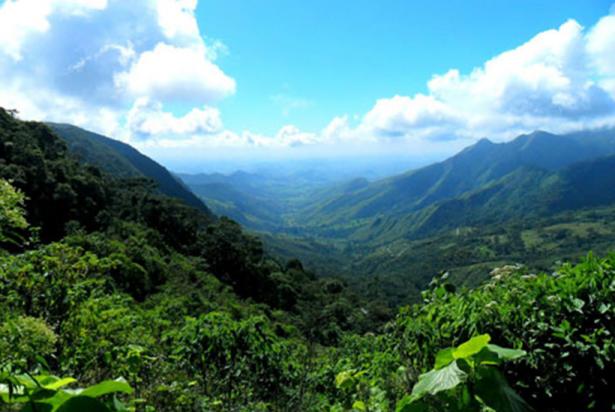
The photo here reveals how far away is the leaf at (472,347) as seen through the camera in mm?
1105

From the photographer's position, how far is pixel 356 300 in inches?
2403

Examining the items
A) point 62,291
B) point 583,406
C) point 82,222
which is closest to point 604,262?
point 583,406

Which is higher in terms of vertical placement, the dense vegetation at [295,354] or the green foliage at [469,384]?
the green foliage at [469,384]

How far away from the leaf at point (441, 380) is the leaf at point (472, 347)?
0.03 meters

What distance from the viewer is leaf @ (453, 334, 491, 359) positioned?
3.63ft

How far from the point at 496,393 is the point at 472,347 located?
0.12 meters

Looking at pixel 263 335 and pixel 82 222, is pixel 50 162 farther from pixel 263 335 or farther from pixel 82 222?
pixel 263 335

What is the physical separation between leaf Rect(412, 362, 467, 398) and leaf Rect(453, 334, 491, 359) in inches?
1.3

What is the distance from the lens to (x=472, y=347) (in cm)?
112

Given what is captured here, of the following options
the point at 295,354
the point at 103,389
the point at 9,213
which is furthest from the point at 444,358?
the point at 295,354

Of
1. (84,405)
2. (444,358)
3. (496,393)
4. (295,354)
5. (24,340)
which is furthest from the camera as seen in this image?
(295,354)

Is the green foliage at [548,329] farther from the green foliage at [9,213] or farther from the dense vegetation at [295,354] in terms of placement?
the green foliage at [9,213]

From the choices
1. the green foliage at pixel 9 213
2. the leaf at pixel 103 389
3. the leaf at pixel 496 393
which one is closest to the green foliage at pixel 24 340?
the green foliage at pixel 9 213

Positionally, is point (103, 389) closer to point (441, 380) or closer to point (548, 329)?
point (441, 380)
